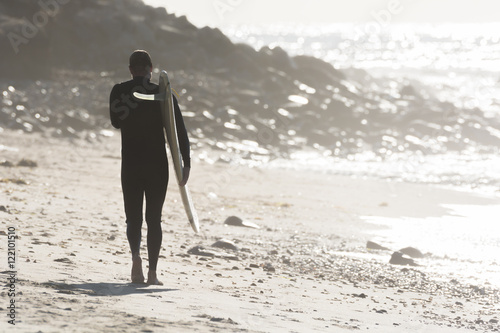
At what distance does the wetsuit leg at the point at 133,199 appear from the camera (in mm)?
A: 5461

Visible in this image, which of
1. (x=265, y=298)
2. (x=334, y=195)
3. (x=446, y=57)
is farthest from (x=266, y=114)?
(x=446, y=57)

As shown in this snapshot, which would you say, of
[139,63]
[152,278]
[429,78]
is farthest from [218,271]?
[429,78]

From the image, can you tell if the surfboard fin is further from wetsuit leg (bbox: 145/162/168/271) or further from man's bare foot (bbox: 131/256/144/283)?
man's bare foot (bbox: 131/256/144/283)

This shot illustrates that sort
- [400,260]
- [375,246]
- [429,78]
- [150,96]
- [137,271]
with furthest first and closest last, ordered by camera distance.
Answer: [429,78] < [375,246] < [400,260] < [137,271] < [150,96]

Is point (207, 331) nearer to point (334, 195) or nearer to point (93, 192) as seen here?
point (93, 192)

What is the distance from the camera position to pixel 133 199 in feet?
18.1

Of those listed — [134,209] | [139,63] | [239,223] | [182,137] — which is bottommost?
[239,223]

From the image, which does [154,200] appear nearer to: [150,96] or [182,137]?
[182,137]

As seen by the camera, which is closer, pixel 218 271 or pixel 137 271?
pixel 137 271

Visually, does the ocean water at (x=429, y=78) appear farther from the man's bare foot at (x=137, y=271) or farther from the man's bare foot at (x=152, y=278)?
the man's bare foot at (x=137, y=271)

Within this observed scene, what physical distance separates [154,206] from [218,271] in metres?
1.46

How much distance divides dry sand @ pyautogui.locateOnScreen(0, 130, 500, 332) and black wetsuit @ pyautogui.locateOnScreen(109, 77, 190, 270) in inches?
23.2

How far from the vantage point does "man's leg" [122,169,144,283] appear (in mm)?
5469

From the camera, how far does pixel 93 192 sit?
38.1 feet
